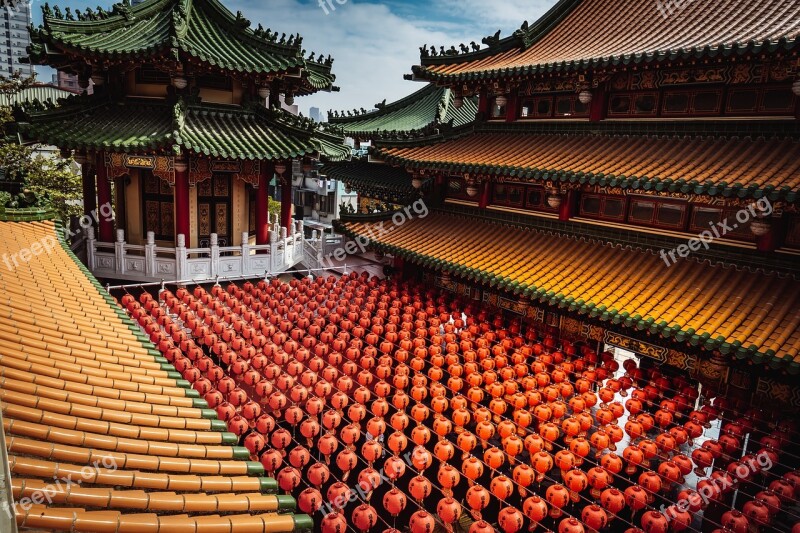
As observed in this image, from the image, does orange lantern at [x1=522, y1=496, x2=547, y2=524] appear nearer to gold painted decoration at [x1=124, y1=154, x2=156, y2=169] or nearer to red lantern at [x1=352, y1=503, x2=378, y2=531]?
red lantern at [x1=352, y1=503, x2=378, y2=531]

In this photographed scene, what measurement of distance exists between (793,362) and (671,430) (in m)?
2.05

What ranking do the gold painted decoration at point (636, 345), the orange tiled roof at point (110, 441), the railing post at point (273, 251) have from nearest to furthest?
the orange tiled roof at point (110, 441) → the gold painted decoration at point (636, 345) → the railing post at point (273, 251)

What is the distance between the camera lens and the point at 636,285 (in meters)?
9.40

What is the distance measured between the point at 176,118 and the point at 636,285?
12301 mm

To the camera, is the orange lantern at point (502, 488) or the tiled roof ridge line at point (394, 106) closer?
the orange lantern at point (502, 488)

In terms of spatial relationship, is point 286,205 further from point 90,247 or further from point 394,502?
point 394,502

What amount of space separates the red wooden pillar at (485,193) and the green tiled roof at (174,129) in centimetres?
528

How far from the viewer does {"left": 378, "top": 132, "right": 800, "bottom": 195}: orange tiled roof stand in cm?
809

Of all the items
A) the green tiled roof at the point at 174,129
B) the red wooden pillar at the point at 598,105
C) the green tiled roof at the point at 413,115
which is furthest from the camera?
the green tiled roof at the point at 413,115

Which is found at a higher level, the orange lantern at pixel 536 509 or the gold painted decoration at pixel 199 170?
the gold painted decoration at pixel 199 170

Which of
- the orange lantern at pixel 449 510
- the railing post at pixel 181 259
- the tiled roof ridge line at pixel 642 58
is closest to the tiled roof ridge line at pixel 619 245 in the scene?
the tiled roof ridge line at pixel 642 58

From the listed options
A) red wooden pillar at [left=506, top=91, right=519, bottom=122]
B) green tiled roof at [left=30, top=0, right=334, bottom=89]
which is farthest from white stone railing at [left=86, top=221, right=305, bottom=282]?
red wooden pillar at [left=506, top=91, right=519, bottom=122]

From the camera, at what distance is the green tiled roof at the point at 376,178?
20.9 meters

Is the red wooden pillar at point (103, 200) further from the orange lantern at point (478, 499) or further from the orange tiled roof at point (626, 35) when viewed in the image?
the orange lantern at point (478, 499)
